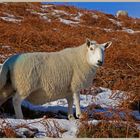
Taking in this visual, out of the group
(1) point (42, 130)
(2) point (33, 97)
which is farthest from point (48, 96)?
(1) point (42, 130)

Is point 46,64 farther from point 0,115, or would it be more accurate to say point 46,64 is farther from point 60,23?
point 60,23

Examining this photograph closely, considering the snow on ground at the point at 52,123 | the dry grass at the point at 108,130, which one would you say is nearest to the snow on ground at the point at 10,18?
the snow on ground at the point at 52,123

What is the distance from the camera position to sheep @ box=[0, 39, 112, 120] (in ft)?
22.4

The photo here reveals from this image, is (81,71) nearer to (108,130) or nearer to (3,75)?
(3,75)

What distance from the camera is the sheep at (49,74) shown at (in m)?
6.81

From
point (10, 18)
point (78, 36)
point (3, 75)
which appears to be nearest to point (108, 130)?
point (3, 75)

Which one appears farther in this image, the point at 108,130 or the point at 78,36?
the point at 78,36

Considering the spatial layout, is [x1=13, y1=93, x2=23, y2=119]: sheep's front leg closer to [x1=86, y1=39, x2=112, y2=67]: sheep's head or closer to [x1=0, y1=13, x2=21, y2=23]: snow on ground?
[x1=86, y1=39, x2=112, y2=67]: sheep's head

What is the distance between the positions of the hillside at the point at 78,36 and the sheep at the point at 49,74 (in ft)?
1.77

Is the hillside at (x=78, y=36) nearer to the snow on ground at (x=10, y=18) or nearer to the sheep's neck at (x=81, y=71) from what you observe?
the snow on ground at (x=10, y=18)

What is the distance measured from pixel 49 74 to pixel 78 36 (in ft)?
29.4

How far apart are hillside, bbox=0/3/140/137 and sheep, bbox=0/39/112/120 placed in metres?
0.54

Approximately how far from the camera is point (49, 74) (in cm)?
698

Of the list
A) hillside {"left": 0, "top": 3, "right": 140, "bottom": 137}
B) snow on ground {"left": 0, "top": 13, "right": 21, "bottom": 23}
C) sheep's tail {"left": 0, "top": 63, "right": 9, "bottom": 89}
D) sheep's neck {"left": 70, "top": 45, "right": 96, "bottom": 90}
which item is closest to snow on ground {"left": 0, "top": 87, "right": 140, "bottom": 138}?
hillside {"left": 0, "top": 3, "right": 140, "bottom": 137}
